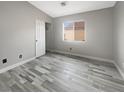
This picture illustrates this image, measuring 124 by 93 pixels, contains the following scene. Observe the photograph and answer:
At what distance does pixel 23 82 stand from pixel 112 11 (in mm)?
4164

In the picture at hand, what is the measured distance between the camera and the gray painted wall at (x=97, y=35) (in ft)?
11.6

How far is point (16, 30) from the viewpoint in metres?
3.00

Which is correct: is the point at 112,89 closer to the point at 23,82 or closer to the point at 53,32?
the point at 23,82

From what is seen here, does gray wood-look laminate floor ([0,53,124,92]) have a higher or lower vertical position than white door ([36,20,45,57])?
lower

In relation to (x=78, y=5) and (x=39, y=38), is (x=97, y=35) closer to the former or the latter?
A: (x=78, y=5)

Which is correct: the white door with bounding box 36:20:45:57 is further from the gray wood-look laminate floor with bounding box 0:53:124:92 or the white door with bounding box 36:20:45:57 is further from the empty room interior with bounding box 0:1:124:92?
the gray wood-look laminate floor with bounding box 0:53:124:92

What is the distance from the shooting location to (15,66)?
3.01 m

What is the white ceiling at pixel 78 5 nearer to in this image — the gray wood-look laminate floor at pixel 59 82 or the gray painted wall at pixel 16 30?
the gray painted wall at pixel 16 30

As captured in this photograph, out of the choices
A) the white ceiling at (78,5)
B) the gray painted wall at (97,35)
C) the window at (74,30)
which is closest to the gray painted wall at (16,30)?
the white ceiling at (78,5)

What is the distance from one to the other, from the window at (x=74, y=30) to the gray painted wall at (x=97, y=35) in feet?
0.87

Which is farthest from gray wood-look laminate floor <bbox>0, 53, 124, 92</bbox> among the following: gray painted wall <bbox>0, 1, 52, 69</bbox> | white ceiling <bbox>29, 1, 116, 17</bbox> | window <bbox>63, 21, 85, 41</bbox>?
white ceiling <bbox>29, 1, 116, 17</bbox>

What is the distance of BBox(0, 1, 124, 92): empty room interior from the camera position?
206 centimetres

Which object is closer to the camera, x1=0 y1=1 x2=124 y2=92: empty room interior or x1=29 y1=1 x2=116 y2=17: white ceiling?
x1=0 y1=1 x2=124 y2=92: empty room interior

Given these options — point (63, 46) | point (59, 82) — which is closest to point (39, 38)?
point (63, 46)
